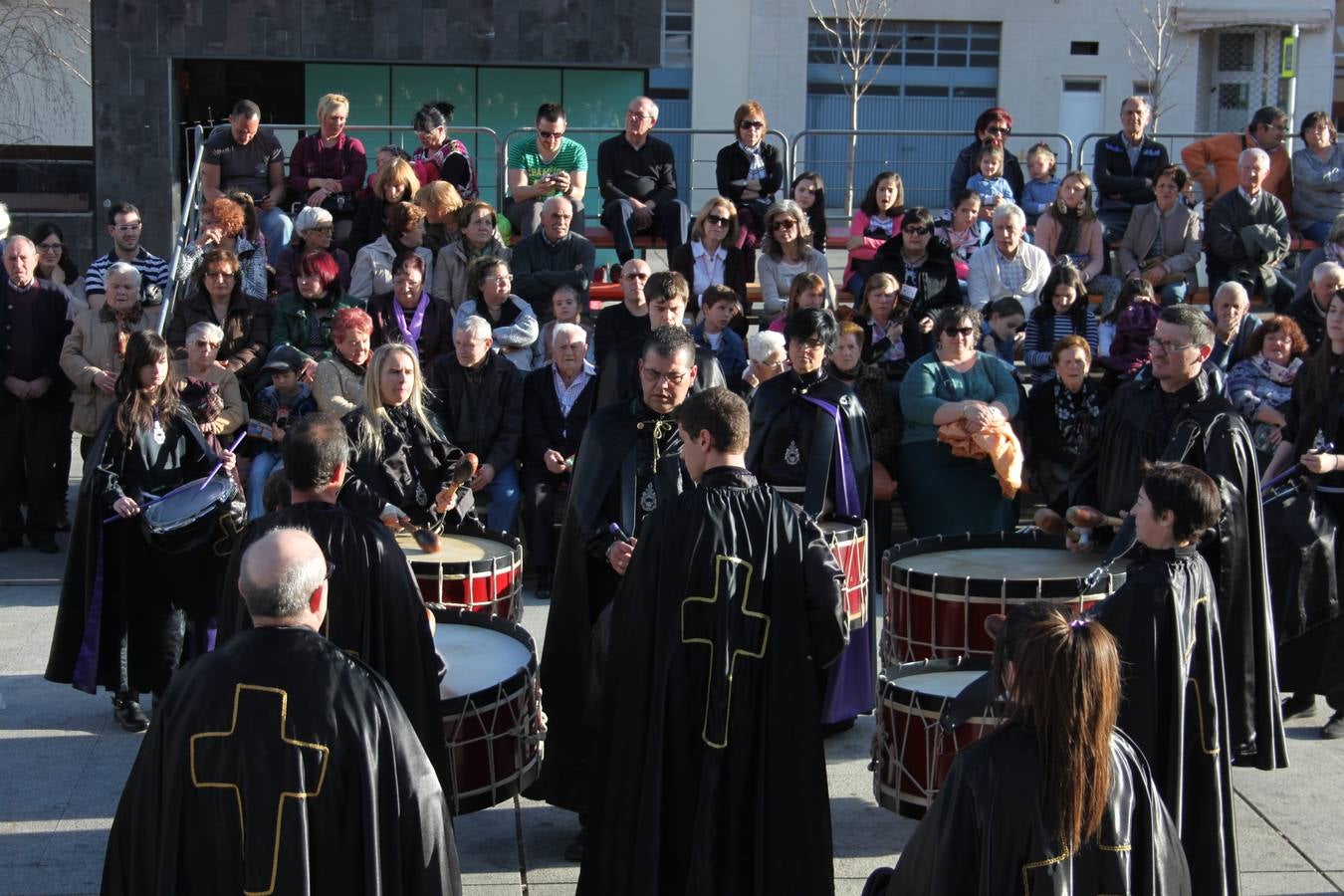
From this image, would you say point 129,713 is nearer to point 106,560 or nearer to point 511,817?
point 106,560

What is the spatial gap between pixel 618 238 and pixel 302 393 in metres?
3.35

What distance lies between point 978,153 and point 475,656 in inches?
335

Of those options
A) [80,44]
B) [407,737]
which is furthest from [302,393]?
[80,44]

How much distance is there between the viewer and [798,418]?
7570 mm

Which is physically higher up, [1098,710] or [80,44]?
[80,44]

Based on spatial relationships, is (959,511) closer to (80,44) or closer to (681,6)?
(80,44)

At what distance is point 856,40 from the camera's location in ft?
86.1

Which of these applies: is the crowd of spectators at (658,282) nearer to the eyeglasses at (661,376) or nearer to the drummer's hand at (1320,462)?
the eyeglasses at (661,376)

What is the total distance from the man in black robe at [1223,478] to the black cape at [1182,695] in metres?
0.77

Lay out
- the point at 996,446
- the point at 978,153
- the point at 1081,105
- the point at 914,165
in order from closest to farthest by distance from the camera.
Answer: the point at 996,446
the point at 978,153
the point at 914,165
the point at 1081,105

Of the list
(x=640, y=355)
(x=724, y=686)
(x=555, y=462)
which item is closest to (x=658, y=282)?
(x=555, y=462)

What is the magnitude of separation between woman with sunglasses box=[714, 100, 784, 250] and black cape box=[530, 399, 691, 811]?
668 cm

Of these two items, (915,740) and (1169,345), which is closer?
(915,740)

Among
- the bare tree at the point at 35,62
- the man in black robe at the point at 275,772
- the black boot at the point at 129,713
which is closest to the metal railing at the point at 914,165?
the bare tree at the point at 35,62
